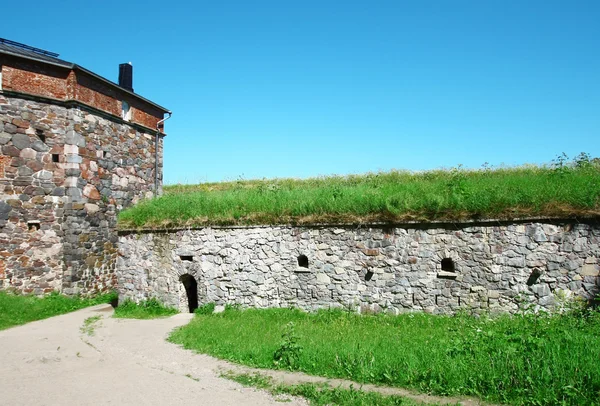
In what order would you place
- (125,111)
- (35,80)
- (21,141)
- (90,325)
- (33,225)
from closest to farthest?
(90,325), (21,141), (33,225), (35,80), (125,111)

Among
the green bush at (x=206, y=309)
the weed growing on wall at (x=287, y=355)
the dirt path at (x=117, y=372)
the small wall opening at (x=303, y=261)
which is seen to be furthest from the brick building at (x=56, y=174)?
the weed growing on wall at (x=287, y=355)

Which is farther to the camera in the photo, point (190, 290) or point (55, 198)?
point (55, 198)

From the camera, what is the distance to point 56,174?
16.2 metres

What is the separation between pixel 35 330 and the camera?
12.5 meters

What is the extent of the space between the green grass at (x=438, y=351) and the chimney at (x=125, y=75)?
45.9 ft

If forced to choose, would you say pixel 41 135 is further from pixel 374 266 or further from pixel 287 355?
pixel 287 355

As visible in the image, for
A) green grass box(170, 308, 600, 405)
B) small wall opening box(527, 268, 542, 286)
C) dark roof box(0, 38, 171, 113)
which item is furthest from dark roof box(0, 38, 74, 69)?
small wall opening box(527, 268, 542, 286)

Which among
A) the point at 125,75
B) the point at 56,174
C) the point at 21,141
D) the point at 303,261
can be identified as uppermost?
the point at 125,75

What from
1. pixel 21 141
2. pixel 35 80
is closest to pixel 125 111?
pixel 35 80

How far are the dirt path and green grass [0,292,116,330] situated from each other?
1237mm

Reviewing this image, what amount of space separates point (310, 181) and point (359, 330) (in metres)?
13.8

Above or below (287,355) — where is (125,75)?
above

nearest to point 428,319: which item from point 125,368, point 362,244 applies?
point 362,244

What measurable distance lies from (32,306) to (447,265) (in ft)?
43.2
